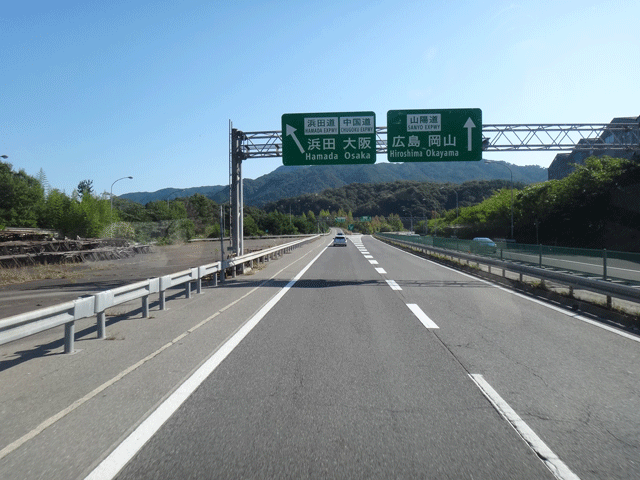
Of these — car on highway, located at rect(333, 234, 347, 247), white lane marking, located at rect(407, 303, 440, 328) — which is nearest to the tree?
car on highway, located at rect(333, 234, 347, 247)

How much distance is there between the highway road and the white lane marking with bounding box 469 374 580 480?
2 cm

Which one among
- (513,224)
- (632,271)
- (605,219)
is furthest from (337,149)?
(513,224)

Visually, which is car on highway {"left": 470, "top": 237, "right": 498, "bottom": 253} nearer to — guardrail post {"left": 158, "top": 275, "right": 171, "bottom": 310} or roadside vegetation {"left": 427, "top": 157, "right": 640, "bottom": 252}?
guardrail post {"left": 158, "top": 275, "right": 171, "bottom": 310}

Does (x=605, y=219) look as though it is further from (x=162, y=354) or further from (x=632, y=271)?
(x=162, y=354)

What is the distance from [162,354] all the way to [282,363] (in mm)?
1790

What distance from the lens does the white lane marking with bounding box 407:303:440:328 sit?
9422 mm

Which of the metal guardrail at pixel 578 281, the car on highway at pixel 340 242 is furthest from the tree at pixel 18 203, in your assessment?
the metal guardrail at pixel 578 281

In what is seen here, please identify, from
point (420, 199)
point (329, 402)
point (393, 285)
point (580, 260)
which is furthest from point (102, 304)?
point (420, 199)

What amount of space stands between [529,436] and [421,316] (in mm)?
6186

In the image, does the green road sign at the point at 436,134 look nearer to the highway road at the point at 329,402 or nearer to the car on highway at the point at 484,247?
the car on highway at the point at 484,247

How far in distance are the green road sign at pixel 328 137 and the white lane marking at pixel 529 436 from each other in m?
16.2

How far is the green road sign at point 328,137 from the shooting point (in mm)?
20938

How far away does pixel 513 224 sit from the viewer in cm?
5419

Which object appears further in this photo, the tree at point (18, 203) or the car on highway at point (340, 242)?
the car on highway at point (340, 242)
